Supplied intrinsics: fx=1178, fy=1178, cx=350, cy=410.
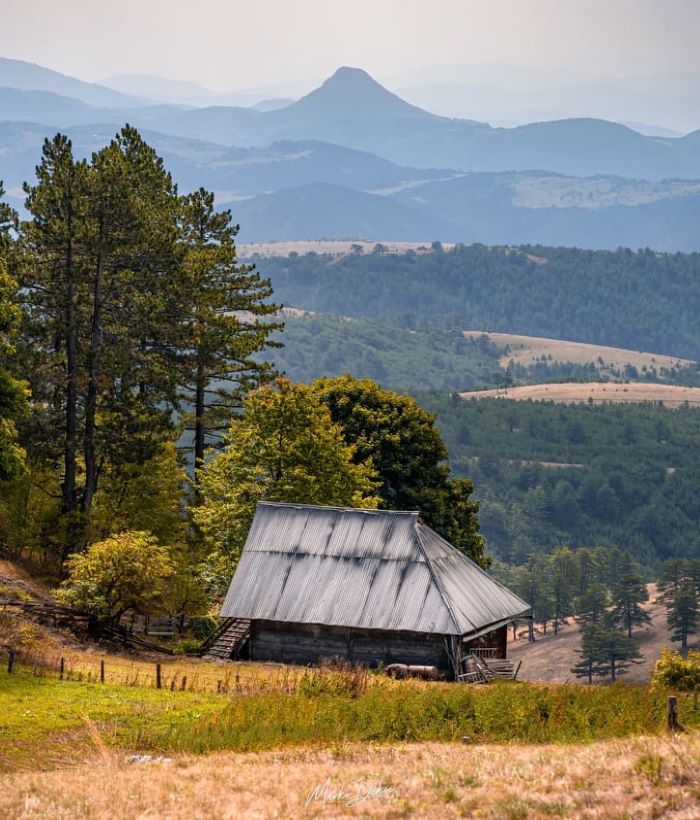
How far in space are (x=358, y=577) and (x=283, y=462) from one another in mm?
12066

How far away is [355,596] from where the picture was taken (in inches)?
1563

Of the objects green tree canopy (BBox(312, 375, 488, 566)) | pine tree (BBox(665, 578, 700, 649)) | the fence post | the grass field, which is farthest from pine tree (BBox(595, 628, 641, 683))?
the fence post

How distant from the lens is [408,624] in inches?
1503

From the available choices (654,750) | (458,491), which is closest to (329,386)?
(458,491)

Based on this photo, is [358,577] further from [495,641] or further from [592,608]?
[592,608]

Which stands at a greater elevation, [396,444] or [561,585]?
[396,444]

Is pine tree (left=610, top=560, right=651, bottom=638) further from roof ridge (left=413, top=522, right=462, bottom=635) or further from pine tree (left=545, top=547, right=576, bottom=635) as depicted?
roof ridge (left=413, top=522, right=462, bottom=635)

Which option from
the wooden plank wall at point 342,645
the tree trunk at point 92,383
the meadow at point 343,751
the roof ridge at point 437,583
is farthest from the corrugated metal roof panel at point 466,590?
the tree trunk at point 92,383

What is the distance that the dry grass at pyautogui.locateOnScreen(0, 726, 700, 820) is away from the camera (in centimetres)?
1739

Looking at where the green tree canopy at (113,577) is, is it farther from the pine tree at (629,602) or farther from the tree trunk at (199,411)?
the pine tree at (629,602)

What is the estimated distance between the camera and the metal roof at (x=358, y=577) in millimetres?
38812

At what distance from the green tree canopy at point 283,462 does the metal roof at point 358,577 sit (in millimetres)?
7083

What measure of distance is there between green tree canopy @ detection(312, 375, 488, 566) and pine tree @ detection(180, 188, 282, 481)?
450cm

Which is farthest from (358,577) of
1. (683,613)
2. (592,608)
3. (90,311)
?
(592,608)
